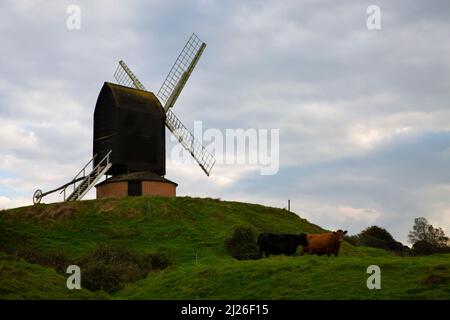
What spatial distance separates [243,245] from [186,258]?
3.86 meters

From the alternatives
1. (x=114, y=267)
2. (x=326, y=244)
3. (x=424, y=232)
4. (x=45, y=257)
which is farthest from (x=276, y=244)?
(x=424, y=232)

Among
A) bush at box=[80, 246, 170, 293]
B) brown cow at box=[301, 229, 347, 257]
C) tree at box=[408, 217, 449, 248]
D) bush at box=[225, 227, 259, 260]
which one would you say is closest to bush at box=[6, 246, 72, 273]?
bush at box=[80, 246, 170, 293]

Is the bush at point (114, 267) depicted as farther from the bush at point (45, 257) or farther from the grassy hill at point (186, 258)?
the bush at point (45, 257)

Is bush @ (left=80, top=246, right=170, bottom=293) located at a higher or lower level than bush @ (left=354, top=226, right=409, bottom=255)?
lower

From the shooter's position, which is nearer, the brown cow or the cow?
the brown cow

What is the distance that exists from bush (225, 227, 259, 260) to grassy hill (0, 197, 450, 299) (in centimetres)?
66

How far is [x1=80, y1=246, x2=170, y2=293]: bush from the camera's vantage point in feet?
102

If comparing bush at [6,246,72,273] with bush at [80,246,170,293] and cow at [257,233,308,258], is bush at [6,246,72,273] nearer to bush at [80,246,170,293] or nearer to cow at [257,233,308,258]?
bush at [80,246,170,293]

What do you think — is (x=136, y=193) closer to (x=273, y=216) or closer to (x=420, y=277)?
(x=273, y=216)

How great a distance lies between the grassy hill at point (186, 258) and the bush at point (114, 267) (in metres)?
0.68

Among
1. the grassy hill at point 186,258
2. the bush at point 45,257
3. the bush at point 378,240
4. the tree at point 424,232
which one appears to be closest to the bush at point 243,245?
the grassy hill at point 186,258

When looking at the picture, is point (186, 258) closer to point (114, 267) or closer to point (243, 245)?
point (243, 245)

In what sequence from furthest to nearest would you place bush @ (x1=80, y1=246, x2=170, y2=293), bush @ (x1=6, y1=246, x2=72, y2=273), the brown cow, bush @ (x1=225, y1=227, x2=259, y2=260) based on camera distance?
1. bush @ (x1=225, y1=227, x2=259, y2=260)
2. bush @ (x1=6, y1=246, x2=72, y2=273)
3. the brown cow
4. bush @ (x1=80, y1=246, x2=170, y2=293)
